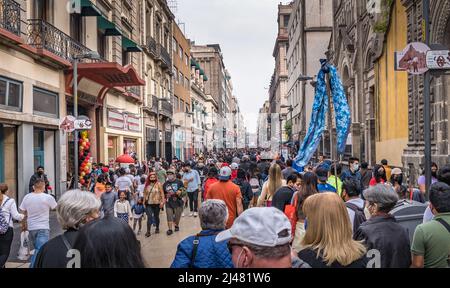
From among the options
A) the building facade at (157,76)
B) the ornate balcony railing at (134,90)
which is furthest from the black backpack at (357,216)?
the building facade at (157,76)

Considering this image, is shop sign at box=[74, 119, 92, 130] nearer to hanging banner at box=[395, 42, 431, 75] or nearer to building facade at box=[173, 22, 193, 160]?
hanging banner at box=[395, 42, 431, 75]

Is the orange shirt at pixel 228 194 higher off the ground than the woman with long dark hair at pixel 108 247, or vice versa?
the woman with long dark hair at pixel 108 247

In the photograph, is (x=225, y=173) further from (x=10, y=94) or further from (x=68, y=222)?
A: (x=10, y=94)

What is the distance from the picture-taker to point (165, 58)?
41.1 m

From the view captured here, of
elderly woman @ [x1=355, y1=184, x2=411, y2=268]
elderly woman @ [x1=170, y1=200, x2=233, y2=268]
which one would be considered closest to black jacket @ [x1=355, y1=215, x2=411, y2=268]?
elderly woman @ [x1=355, y1=184, x2=411, y2=268]

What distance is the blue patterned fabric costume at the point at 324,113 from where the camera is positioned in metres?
8.34

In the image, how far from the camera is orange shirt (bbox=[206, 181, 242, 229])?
28.8 ft

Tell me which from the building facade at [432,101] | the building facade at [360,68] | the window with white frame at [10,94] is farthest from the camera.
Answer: the building facade at [360,68]

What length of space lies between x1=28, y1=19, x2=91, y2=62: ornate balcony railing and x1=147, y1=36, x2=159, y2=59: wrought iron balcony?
14.7 meters

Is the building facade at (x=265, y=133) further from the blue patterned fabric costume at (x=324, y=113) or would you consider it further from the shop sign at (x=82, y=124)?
the blue patterned fabric costume at (x=324, y=113)

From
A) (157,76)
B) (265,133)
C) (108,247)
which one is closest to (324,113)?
(108,247)

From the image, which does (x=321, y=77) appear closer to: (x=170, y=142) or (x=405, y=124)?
(x=405, y=124)

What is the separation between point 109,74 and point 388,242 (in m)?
18.9

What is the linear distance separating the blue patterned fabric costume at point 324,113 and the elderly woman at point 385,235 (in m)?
3.65
